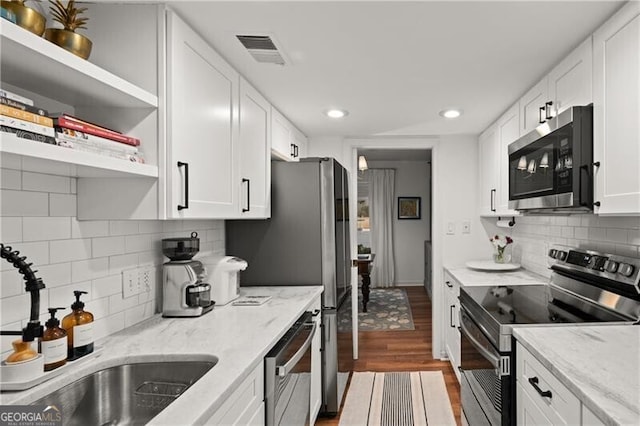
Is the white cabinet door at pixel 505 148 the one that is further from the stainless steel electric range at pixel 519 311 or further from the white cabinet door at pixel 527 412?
the white cabinet door at pixel 527 412

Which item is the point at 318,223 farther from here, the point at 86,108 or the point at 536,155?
the point at 86,108

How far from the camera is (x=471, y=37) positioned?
5.58ft

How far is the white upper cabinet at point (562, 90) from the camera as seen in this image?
173 cm

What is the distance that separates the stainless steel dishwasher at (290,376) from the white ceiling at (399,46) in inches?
51.0

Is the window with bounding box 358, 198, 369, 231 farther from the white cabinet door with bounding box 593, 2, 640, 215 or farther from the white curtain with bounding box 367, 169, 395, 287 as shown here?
the white cabinet door with bounding box 593, 2, 640, 215

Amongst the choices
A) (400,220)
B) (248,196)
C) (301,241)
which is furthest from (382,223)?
(248,196)

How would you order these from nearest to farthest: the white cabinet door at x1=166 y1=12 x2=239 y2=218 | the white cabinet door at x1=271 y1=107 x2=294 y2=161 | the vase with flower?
the white cabinet door at x1=166 y1=12 x2=239 y2=218
the white cabinet door at x1=271 y1=107 x2=294 y2=161
the vase with flower

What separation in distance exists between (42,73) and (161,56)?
0.42m

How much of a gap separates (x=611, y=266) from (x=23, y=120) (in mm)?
2366

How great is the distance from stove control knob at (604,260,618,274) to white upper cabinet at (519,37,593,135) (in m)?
0.77

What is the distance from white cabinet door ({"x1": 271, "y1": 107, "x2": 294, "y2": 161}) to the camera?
109 inches

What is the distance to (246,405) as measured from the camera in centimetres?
133

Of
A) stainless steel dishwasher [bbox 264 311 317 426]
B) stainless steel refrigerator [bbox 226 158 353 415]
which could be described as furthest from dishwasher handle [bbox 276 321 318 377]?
stainless steel refrigerator [bbox 226 158 353 415]

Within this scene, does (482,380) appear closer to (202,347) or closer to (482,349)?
(482,349)
